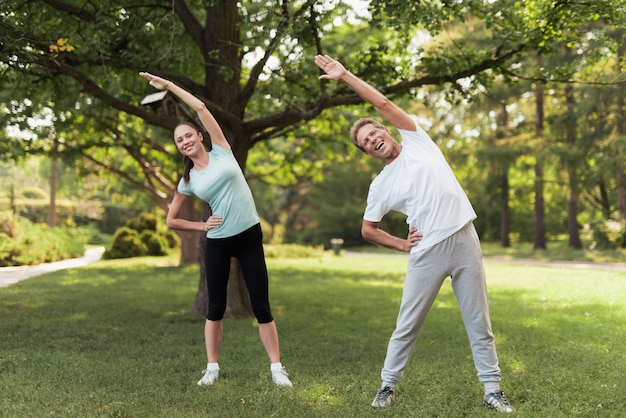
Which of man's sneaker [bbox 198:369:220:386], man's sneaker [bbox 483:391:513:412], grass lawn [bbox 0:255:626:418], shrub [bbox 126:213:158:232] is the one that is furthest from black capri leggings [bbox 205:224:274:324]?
shrub [bbox 126:213:158:232]

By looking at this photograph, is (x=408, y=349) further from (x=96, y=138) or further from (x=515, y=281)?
(x=96, y=138)

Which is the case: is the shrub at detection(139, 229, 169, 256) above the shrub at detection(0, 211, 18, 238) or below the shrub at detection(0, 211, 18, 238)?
below

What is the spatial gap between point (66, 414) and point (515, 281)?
11.1 meters

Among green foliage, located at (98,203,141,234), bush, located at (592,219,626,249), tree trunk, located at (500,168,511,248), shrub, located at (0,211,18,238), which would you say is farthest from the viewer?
green foliage, located at (98,203,141,234)

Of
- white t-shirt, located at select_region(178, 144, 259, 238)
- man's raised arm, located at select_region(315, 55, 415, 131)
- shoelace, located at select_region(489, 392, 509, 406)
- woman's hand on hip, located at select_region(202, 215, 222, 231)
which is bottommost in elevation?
shoelace, located at select_region(489, 392, 509, 406)

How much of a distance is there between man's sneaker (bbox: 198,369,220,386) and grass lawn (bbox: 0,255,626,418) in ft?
0.32

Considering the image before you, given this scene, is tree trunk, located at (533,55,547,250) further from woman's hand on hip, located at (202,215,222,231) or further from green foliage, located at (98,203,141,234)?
green foliage, located at (98,203,141,234)

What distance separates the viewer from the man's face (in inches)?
152

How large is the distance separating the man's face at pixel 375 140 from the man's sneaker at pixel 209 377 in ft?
7.03

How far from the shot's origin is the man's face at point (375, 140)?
3.87m

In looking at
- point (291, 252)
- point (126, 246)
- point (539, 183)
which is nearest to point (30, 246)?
point (126, 246)

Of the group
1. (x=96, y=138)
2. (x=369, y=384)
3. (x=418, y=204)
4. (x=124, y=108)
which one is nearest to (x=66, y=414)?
(x=369, y=384)

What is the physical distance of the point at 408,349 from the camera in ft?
12.9

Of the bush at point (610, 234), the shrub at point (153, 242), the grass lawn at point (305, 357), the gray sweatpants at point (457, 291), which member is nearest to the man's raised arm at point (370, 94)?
the gray sweatpants at point (457, 291)
